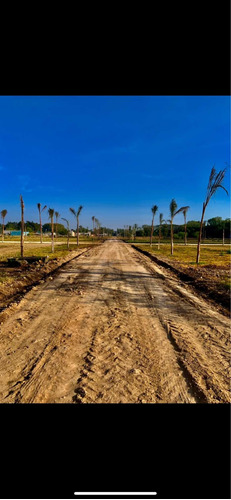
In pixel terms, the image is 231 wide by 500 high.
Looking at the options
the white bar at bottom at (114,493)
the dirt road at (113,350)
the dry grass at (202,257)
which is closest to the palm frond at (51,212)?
the dry grass at (202,257)

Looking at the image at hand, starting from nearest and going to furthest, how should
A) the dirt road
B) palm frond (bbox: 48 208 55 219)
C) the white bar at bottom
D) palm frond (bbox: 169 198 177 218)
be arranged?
the white bar at bottom
the dirt road
palm frond (bbox: 169 198 177 218)
palm frond (bbox: 48 208 55 219)

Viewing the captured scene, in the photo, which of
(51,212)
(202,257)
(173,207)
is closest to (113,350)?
(202,257)

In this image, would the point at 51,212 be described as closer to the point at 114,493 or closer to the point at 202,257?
the point at 202,257

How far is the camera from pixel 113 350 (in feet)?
9.69

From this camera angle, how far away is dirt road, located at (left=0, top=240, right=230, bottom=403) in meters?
2.10

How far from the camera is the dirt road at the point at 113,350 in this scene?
2096 millimetres

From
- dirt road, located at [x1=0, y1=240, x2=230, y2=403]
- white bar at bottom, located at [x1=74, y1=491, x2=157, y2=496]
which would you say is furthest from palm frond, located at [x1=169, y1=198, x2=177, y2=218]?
white bar at bottom, located at [x1=74, y1=491, x2=157, y2=496]

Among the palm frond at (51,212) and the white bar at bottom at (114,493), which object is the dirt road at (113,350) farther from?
the palm frond at (51,212)

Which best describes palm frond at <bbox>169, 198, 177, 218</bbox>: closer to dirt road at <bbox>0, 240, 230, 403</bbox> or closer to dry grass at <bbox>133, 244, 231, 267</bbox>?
dry grass at <bbox>133, 244, 231, 267</bbox>

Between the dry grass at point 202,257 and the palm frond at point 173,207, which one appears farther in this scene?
the palm frond at point 173,207

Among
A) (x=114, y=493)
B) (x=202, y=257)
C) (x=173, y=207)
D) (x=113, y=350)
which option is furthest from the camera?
(x=173, y=207)
